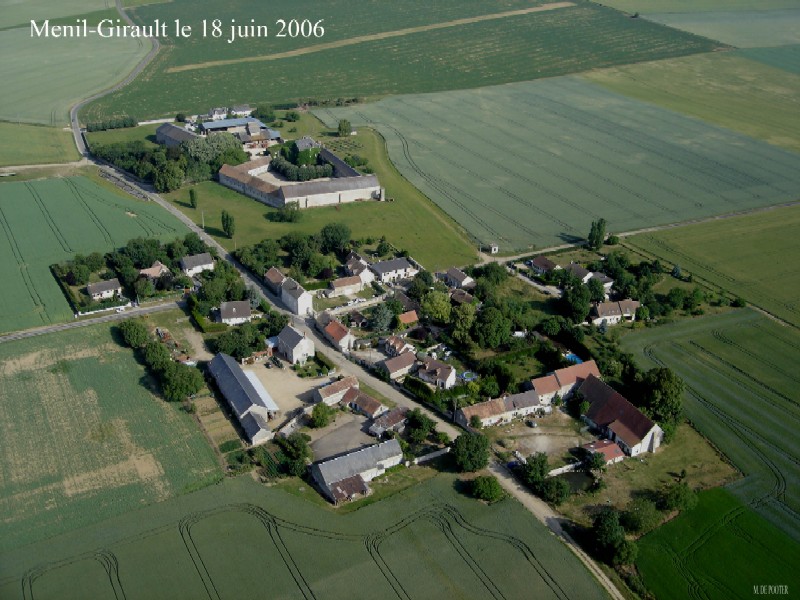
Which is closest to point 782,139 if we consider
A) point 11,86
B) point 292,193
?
point 292,193

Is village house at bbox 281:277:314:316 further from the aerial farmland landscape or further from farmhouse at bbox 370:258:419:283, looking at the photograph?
farmhouse at bbox 370:258:419:283

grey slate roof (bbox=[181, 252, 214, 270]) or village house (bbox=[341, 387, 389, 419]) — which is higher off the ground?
grey slate roof (bbox=[181, 252, 214, 270])

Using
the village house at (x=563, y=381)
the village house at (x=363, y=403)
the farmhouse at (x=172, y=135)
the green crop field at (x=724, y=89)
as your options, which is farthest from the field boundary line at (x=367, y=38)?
the village house at (x=563, y=381)

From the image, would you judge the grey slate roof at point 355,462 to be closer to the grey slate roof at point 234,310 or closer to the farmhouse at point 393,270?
the grey slate roof at point 234,310

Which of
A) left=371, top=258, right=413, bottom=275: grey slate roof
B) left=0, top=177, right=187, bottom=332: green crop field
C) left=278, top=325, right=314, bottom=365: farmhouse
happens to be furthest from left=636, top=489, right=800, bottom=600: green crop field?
left=0, top=177, right=187, bottom=332: green crop field

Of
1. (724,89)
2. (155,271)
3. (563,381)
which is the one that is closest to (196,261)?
(155,271)
